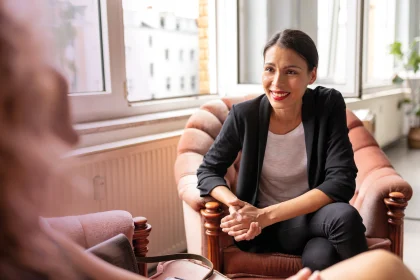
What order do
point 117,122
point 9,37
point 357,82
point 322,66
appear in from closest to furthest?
point 9,37, point 117,122, point 357,82, point 322,66

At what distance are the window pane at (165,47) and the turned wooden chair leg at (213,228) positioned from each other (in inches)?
48.6

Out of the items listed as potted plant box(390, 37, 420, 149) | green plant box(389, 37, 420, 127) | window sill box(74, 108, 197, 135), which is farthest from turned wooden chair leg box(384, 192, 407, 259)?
green plant box(389, 37, 420, 127)

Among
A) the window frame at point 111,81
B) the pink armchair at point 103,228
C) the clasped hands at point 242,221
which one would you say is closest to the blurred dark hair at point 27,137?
the pink armchair at point 103,228

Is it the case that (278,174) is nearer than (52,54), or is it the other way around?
(52,54)

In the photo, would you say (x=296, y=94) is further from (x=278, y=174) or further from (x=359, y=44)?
(x=359, y=44)

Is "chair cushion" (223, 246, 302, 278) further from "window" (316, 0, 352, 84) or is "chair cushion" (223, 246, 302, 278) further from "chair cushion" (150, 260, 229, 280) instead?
"window" (316, 0, 352, 84)

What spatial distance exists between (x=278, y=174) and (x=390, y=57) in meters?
5.01

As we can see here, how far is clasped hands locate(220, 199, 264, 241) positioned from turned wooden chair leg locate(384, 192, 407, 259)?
1.66 feet

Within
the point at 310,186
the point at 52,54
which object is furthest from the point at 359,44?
the point at 52,54

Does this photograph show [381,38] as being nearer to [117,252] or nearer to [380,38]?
[380,38]

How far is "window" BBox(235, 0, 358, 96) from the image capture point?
3.34m

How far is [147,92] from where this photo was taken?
9.72ft

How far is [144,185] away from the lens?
2309 mm

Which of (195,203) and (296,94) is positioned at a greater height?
(296,94)
